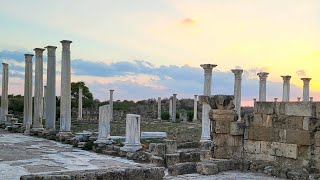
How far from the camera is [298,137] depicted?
11055 mm

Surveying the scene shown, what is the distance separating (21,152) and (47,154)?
118 cm

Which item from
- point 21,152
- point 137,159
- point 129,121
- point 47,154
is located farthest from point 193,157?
point 21,152

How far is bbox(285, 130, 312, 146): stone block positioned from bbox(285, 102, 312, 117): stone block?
1.50ft

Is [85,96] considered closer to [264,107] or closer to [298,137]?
[264,107]

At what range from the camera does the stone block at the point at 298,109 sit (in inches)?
431

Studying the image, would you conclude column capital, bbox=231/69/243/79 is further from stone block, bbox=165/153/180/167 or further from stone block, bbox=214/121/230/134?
stone block, bbox=214/121/230/134

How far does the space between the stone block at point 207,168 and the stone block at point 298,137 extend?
A: 2038 millimetres

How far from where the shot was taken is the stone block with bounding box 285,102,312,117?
1095cm

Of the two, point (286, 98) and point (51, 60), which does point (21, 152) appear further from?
point (286, 98)

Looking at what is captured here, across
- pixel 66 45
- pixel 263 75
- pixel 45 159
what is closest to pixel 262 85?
pixel 263 75

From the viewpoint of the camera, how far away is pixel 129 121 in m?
16.9

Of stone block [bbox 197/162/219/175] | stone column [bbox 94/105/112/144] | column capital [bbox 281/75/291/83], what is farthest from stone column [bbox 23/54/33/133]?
column capital [bbox 281/75/291/83]

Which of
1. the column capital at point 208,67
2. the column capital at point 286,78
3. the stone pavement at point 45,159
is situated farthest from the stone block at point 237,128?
the column capital at point 286,78

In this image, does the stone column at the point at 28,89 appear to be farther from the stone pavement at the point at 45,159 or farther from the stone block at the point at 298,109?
the stone block at the point at 298,109
